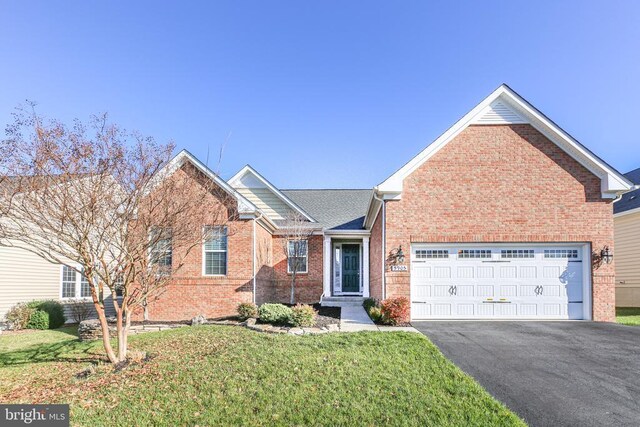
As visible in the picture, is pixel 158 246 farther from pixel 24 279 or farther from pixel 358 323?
pixel 24 279

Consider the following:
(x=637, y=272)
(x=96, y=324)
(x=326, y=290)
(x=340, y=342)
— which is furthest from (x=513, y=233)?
(x=96, y=324)

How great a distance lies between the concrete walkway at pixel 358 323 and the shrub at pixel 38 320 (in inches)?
426

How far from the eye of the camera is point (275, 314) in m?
11.2

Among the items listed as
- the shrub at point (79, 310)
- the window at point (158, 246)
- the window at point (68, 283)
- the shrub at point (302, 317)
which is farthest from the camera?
the window at point (68, 283)

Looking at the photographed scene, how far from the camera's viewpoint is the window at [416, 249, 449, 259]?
12.3 m

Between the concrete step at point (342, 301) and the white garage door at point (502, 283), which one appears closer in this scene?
the white garage door at point (502, 283)

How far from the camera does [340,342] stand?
866cm

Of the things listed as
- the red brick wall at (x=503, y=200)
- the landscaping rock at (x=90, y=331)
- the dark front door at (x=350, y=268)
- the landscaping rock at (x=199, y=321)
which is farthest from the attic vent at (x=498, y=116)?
the landscaping rock at (x=90, y=331)

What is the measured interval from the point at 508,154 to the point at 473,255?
11.6 feet

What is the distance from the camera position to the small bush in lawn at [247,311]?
12.3 meters

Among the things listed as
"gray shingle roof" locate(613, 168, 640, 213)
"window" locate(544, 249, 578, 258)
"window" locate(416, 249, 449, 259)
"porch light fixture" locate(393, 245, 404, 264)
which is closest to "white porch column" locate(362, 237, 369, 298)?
"window" locate(416, 249, 449, 259)

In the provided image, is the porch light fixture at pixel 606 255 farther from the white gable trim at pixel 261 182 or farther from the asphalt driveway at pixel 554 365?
the white gable trim at pixel 261 182

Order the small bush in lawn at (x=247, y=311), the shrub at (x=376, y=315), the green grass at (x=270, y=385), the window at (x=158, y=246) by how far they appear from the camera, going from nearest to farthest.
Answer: the green grass at (x=270, y=385), the window at (x=158, y=246), the shrub at (x=376, y=315), the small bush in lawn at (x=247, y=311)

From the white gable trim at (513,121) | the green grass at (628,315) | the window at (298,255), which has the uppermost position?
the white gable trim at (513,121)
